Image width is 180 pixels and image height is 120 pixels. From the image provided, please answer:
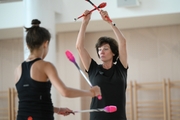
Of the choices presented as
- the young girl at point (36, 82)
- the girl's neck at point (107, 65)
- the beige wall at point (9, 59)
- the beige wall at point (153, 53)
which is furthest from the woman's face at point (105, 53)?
the beige wall at point (9, 59)

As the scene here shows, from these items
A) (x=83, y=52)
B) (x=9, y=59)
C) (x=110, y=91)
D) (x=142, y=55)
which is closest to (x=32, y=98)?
(x=110, y=91)

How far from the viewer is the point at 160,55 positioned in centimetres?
609

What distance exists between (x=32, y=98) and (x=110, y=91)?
93 cm

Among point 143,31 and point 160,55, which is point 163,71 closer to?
point 160,55

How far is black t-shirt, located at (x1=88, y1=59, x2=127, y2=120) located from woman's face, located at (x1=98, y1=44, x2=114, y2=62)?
0.11 m

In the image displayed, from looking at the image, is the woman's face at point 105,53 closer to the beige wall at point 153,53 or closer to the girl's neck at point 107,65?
the girl's neck at point 107,65

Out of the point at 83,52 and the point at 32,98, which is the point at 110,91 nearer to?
the point at 83,52

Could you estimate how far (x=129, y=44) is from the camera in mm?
6230

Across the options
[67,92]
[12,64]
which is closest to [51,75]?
[67,92]

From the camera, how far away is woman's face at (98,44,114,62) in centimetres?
294

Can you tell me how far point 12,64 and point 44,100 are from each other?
5217 mm

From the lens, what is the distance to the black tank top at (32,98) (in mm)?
1934

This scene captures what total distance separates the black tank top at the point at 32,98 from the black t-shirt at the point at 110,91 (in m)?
0.81

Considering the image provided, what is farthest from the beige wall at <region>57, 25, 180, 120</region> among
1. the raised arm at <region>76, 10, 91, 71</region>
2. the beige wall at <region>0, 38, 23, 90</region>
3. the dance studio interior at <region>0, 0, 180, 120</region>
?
the raised arm at <region>76, 10, 91, 71</region>
